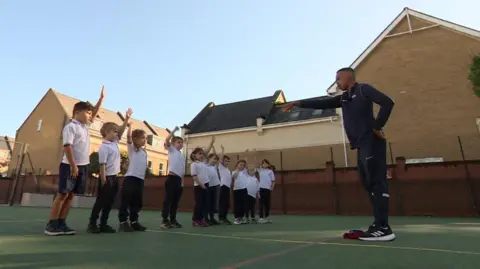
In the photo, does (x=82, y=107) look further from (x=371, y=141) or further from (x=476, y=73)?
(x=476, y=73)

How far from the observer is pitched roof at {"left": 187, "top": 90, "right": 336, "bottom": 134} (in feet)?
77.8

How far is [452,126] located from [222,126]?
1666 centimetres

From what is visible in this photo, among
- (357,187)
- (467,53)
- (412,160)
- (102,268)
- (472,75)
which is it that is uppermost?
(467,53)

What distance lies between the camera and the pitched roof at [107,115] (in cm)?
3397

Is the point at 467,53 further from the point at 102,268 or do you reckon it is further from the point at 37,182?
the point at 37,182

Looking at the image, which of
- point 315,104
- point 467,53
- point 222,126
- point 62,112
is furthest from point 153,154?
point 315,104

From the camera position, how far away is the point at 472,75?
12.9 meters

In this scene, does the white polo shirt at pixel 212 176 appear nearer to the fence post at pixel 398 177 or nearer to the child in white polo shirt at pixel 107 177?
the child in white polo shirt at pixel 107 177

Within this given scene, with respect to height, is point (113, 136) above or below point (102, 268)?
above

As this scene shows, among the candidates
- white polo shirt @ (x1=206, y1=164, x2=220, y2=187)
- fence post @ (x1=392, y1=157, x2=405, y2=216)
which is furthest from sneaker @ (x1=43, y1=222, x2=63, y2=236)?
fence post @ (x1=392, y1=157, x2=405, y2=216)

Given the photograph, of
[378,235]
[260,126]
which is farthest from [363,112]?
[260,126]

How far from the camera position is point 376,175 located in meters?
3.59

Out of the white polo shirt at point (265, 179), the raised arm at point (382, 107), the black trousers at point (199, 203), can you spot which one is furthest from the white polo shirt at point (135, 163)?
the white polo shirt at point (265, 179)

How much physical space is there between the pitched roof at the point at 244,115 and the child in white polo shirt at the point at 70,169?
19.3 metres
